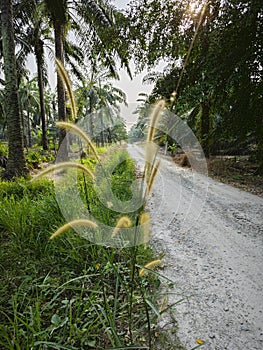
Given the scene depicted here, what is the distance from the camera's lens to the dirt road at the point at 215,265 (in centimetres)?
162

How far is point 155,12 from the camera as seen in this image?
213 inches

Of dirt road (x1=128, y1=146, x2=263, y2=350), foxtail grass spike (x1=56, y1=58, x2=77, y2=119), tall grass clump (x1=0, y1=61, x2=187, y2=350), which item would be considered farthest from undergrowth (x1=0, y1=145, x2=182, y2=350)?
foxtail grass spike (x1=56, y1=58, x2=77, y2=119)

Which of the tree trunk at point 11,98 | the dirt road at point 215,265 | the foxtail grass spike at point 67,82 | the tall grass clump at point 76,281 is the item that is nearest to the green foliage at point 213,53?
the dirt road at point 215,265

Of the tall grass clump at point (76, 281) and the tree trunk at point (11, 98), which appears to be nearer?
the tall grass clump at point (76, 281)

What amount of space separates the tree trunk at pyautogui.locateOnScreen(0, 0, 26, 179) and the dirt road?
385 centimetres

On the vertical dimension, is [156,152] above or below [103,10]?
below

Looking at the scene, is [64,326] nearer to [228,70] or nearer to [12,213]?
[12,213]

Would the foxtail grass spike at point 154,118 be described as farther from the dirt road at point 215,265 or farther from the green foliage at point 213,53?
the green foliage at point 213,53

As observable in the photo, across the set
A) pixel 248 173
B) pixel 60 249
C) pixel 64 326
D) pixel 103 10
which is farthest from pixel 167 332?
pixel 103 10

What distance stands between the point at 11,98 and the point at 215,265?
608 centimetres

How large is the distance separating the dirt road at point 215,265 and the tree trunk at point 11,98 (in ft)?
12.6

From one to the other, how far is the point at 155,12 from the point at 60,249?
215 inches

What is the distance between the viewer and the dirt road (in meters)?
1.62

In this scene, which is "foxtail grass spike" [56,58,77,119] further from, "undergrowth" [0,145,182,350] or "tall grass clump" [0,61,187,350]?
"undergrowth" [0,145,182,350]
